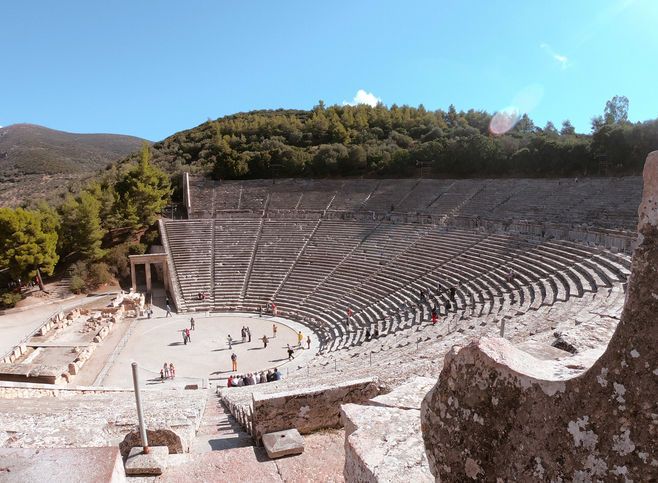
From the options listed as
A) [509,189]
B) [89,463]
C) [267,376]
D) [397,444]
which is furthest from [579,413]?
[509,189]

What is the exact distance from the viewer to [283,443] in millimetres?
4457

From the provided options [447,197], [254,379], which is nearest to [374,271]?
[447,197]

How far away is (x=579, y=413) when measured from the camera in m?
1.79

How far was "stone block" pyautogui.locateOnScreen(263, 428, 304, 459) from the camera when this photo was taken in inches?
172

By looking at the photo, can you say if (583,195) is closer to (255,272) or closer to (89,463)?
(255,272)

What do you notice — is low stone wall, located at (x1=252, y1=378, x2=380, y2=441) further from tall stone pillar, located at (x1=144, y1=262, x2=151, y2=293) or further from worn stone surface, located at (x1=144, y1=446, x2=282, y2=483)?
tall stone pillar, located at (x1=144, y1=262, x2=151, y2=293)

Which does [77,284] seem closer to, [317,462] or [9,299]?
[9,299]

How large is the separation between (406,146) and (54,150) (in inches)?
2283

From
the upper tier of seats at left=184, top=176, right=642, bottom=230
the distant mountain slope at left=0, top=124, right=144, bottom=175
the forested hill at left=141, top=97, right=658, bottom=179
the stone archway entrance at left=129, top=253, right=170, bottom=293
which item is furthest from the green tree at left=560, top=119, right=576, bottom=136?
the distant mountain slope at left=0, top=124, right=144, bottom=175

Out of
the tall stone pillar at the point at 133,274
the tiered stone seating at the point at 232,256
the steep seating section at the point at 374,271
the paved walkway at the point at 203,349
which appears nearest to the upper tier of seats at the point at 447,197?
the tiered stone seating at the point at 232,256

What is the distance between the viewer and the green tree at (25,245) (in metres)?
20.4

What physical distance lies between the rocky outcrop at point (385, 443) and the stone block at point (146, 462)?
2.02 m

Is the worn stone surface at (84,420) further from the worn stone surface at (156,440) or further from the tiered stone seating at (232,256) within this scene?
the tiered stone seating at (232,256)

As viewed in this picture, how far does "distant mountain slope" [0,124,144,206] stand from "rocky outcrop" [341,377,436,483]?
42.6 m
